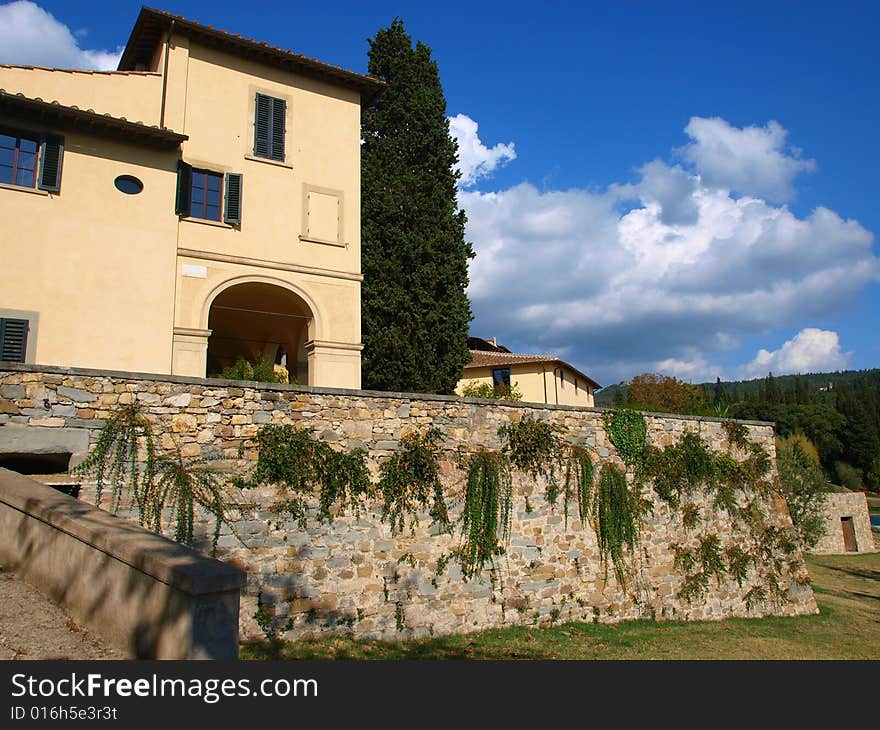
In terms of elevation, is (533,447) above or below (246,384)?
below

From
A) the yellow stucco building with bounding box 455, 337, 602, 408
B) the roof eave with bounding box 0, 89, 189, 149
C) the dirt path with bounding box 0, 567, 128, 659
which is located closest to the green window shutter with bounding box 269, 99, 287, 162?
the roof eave with bounding box 0, 89, 189, 149

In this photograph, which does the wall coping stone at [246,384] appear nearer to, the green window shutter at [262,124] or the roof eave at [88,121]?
the roof eave at [88,121]

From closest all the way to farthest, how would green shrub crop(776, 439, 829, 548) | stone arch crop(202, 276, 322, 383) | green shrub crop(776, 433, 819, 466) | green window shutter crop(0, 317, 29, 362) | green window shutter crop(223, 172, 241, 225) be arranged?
green window shutter crop(0, 317, 29, 362), green window shutter crop(223, 172, 241, 225), stone arch crop(202, 276, 322, 383), green shrub crop(776, 439, 829, 548), green shrub crop(776, 433, 819, 466)

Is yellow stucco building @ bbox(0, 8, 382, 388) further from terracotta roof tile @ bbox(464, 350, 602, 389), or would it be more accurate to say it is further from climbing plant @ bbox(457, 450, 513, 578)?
terracotta roof tile @ bbox(464, 350, 602, 389)

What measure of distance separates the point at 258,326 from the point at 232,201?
4511 millimetres

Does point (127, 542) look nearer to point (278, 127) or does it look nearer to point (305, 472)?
point (305, 472)

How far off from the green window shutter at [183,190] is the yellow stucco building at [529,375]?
65.5ft

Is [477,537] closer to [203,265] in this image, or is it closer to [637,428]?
[637,428]

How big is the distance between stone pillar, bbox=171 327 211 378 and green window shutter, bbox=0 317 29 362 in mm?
2751

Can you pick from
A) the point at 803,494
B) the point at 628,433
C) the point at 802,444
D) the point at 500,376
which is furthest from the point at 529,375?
the point at 802,444

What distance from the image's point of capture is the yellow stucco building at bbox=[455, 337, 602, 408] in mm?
34250

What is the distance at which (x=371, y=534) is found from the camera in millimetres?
9773

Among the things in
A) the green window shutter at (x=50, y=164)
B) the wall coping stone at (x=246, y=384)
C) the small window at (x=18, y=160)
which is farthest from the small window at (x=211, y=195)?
A: the wall coping stone at (x=246, y=384)

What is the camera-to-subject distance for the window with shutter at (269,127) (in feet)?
51.9
